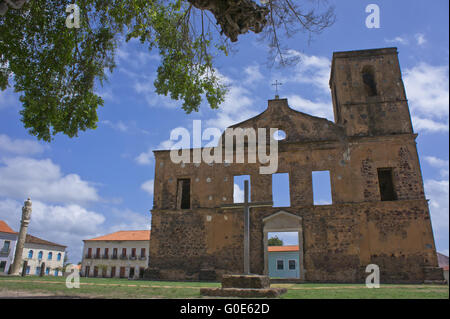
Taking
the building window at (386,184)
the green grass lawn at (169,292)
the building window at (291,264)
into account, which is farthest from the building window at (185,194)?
the building window at (291,264)

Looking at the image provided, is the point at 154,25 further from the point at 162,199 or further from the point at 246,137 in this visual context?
the point at 162,199

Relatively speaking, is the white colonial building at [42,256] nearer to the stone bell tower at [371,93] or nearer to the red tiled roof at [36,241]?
the red tiled roof at [36,241]

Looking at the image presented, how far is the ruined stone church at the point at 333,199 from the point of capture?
43.9ft

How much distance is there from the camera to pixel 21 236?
1678cm

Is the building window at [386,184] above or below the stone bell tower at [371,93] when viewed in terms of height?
below

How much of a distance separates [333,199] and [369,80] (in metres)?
6.73

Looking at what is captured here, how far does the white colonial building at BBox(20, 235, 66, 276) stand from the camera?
3668 centimetres

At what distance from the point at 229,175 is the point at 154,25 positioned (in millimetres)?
9769

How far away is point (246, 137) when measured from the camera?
16.2 m

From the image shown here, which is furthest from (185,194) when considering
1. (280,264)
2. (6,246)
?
(6,246)

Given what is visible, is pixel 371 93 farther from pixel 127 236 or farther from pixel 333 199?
pixel 127 236

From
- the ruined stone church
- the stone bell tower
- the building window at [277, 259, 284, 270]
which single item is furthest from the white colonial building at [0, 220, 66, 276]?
the stone bell tower

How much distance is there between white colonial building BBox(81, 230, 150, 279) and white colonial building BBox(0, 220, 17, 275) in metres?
8.15
